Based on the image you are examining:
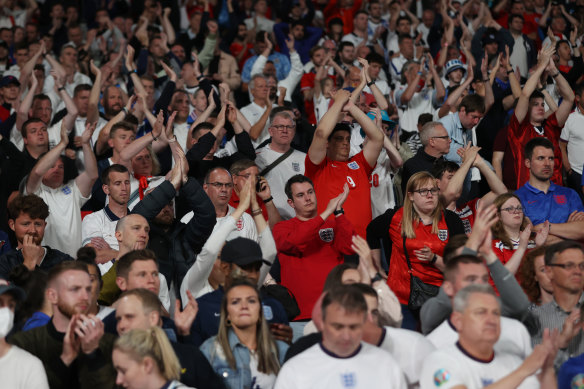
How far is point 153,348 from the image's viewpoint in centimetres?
494

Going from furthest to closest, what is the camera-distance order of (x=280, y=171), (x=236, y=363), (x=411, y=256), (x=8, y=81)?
1. (x=8, y=81)
2. (x=280, y=171)
3. (x=411, y=256)
4. (x=236, y=363)

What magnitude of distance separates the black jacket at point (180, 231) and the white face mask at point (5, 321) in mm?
2096

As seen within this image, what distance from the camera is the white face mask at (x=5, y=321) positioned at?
5.07 meters

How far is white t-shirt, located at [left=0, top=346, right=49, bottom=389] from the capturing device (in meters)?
4.98

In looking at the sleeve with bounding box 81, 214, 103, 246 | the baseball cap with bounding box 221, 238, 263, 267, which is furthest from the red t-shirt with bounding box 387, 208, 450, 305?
the sleeve with bounding box 81, 214, 103, 246

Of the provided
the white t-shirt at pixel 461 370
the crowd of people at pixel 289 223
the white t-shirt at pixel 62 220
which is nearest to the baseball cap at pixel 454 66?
the crowd of people at pixel 289 223

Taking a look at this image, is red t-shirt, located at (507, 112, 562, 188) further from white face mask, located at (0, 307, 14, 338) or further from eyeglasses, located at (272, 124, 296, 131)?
white face mask, located at (0, 307, 14, 338)

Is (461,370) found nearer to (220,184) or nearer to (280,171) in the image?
(220,184)

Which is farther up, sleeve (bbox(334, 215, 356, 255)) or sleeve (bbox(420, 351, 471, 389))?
sleeve (bbox(334, 215, 356, 255))

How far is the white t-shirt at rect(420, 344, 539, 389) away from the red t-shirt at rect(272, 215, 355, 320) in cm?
236

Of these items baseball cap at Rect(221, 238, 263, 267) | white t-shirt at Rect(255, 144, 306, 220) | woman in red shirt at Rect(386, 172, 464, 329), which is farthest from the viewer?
white t-shirt at Rect(255, 144, 306, 220)

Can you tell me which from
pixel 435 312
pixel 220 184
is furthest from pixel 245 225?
pixel 435 312

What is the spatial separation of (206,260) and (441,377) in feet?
7.50

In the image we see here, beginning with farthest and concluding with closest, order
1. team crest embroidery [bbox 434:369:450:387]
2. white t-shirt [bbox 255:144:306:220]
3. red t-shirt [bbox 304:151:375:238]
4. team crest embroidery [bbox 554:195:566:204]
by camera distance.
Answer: white t-shirt [bbox 255:144:306:220] < team crest embroidery [bbox 554:195:566:204] < red t-shirt [bbox 304:151:375:238] < team crest embroidery [bbox 434:369:450:387]
